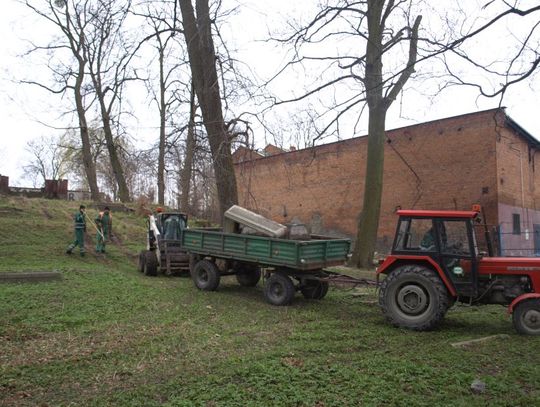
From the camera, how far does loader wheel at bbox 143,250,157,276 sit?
45.6ft

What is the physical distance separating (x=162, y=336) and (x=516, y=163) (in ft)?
66.3

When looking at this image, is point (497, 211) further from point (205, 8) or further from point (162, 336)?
point (162, 336)

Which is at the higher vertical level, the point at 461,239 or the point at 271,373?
the point at 461,239

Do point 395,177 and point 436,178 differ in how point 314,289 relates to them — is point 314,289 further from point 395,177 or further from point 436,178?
point 395,177

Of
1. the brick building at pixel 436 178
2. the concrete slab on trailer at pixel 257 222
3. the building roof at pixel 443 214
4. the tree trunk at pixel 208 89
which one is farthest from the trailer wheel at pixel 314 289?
the brick building at pixel 436 178

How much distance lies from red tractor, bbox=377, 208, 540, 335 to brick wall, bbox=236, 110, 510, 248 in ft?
27.9

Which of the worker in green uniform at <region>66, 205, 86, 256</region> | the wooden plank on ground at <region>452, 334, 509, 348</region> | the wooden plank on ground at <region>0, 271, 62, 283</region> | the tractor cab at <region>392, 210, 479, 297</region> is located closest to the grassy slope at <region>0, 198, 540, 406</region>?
the wooden plank on ground at <region>452, 334, 509, 348</region>

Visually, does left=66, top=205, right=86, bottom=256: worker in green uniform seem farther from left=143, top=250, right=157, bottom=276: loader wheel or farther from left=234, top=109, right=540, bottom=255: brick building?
left=234, top=109, right=540, bottom=255: brick building

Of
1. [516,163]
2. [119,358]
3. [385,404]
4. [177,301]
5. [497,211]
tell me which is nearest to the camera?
[385,404]

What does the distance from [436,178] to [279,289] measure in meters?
14.5

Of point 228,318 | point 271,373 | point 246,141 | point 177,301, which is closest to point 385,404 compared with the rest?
point 271,373

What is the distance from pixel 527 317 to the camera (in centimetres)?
725

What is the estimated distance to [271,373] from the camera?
5176 mm

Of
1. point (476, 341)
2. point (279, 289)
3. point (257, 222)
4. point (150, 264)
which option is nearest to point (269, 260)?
point (279, 289)
